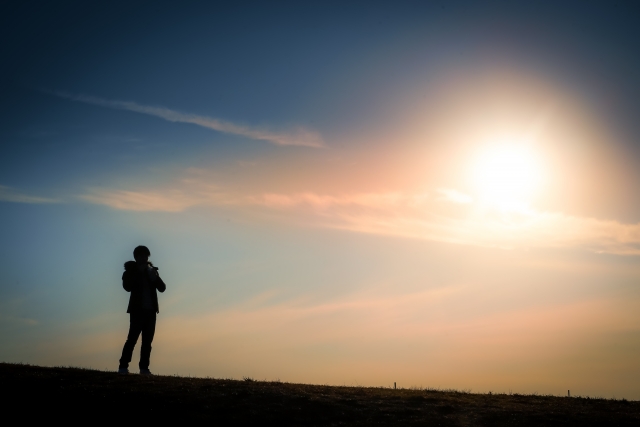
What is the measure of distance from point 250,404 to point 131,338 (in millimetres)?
4948

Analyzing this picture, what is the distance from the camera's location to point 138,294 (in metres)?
17.3

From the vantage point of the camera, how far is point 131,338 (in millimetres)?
17141

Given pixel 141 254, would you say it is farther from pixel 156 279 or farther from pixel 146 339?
pixel 146 339

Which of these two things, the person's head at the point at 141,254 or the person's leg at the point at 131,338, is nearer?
the person's leg at the point at 131,338

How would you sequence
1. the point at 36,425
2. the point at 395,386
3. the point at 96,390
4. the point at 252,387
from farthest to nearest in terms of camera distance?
the point at 395,386 → the point at 252,387 → the point at 96,390 → the point at 36,425

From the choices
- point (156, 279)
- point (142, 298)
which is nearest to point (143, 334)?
point (142, 298)

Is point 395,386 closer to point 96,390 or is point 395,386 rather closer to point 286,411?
point 286,411

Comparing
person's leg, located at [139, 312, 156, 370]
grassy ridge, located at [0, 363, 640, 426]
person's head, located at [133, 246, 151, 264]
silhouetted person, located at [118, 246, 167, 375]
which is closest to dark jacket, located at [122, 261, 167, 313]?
silhouetted person, located at [118, 246, 167, 375]

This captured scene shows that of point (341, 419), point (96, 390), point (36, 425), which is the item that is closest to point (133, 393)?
point (96, 390)

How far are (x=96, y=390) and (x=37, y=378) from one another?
184 cm

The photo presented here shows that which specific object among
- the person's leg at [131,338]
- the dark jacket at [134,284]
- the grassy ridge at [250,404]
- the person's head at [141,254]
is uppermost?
the person's head at [141,254]

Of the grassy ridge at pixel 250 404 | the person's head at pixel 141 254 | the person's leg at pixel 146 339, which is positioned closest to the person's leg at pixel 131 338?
the person's leg at pixel 146 339

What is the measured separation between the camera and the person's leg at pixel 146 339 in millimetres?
17234

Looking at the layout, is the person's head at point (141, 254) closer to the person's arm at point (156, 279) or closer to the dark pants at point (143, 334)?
the person's arm at point (156, 279)
